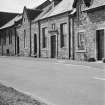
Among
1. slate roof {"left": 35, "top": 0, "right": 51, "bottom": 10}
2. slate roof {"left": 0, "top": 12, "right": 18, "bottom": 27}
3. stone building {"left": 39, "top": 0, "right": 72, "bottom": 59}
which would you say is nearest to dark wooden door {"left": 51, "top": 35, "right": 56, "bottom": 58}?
stone building {"left": 39, "top": 0, "right": 72, "bottom": 59}

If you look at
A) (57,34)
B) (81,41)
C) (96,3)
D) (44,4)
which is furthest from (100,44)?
(44,4)

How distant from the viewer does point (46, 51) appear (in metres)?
34.3

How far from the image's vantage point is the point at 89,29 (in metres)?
25.3

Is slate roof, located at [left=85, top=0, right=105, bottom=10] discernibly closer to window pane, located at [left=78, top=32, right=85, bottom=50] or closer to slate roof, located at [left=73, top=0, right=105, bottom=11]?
slate roof, located at [left=73, top=0, right=105, bottom=11]

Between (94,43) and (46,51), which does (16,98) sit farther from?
(46,51)

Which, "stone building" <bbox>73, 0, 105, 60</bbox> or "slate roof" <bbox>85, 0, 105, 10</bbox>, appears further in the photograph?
"stone building" <bbox>73, 0, 105, 60</bbox>

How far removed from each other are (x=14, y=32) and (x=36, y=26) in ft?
34.9

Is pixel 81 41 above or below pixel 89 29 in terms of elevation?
below

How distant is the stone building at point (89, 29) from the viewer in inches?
942

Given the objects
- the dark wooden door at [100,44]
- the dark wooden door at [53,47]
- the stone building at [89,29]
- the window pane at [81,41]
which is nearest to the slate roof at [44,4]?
the dark wooden door at [53,47]

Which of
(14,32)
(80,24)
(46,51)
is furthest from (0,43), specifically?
(80,24)

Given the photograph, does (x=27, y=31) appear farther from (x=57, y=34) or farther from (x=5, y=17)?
(x=5, y=17)

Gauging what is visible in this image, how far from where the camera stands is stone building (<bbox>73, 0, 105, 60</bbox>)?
23.9 meters

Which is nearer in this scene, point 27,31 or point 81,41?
point 81,41
